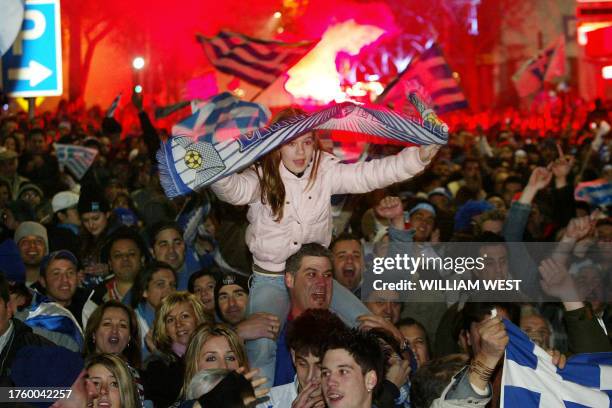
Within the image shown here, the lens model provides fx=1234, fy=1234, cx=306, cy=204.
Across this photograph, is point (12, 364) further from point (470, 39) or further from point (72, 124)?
point (470, 39)

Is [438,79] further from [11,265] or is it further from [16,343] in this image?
[16,343]

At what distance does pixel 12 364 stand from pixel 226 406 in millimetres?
1445

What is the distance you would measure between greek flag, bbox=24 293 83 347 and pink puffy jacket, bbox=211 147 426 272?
1323 mm

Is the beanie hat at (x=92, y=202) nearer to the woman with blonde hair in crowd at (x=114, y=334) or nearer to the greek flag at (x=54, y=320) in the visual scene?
the greek flag at (x=54, y=320)

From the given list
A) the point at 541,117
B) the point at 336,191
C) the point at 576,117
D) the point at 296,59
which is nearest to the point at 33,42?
the point at 296,59

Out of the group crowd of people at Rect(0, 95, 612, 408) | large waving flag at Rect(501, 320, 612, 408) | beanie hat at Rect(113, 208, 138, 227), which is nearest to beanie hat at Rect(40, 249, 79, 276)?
crowd of people at Rect(0, 95, 612, 408)

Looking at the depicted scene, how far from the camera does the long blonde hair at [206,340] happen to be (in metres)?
6.41

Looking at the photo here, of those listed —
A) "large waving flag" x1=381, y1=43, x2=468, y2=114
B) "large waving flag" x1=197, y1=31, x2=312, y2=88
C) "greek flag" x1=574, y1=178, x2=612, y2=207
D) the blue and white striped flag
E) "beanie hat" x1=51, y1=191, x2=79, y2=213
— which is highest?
"large waving flag" x1=197, y1=31, x2=312, y2=88

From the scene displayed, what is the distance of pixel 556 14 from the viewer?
4959 centimetres

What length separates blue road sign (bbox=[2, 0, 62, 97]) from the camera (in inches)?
517

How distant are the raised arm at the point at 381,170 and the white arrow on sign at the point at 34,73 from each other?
6.63 meters

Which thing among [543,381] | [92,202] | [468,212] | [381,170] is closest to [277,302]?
[381,170]

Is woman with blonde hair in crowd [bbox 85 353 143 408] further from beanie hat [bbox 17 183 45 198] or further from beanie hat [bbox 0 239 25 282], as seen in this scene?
beanie hat [bbox 17 183 45 198]

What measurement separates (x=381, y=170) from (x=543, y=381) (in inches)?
77.0
